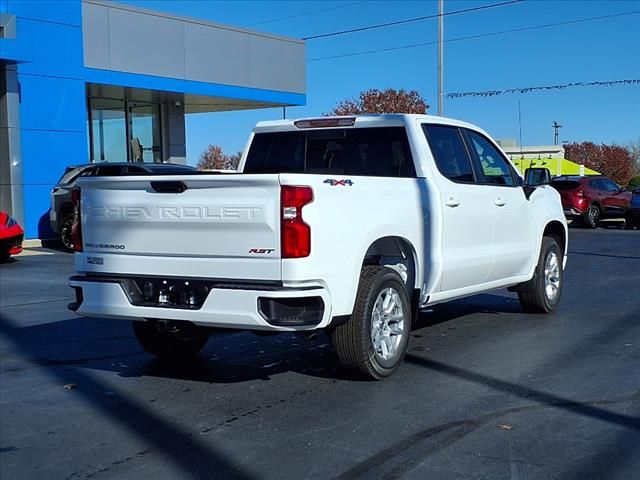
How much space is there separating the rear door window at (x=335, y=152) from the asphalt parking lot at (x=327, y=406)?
1.68 metres

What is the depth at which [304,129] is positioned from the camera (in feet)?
24.6

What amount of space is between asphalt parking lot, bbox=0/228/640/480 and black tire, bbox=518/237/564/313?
0.19 metres

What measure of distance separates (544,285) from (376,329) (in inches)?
137

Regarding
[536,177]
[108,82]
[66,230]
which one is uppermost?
[108,82]

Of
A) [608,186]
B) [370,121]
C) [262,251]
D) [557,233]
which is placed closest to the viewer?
[262,251]

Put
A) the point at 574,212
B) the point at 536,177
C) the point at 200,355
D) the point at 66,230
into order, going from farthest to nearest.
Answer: the point at 574,212 → the point at 66,230 → the point at 536,177 → the point at 200,355

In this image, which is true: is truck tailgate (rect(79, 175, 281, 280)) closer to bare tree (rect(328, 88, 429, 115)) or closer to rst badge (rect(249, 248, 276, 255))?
rst badge (rect(249, 248, 276, 255))

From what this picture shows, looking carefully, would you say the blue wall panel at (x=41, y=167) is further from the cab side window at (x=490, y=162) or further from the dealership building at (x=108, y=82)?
the cab side window at (x=490, y=162)

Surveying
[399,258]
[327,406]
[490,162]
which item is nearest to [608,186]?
[490,162]

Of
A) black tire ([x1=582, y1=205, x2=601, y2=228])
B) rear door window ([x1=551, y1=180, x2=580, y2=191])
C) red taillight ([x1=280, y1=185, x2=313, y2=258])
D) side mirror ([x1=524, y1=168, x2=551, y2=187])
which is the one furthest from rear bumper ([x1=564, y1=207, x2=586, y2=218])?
red taillight ([x1=280, y1=185, x2=313, y2=258])

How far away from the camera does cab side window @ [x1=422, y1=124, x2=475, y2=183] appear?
7.12 metres

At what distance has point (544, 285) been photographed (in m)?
8.87

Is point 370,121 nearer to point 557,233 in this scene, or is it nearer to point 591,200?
point 557,233

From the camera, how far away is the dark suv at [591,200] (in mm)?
24625
